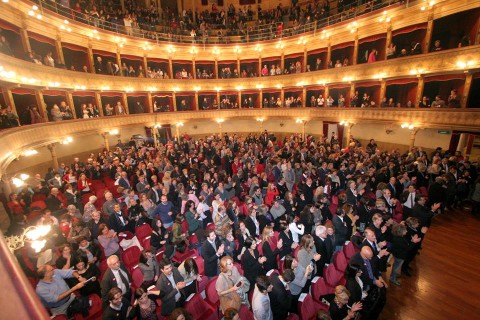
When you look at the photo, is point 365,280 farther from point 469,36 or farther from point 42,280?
point 469,36

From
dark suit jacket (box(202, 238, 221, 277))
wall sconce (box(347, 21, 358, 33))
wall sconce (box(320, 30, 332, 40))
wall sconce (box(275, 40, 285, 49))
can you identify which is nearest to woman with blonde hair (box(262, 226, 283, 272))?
dark suit jacket (box(202, 238, 221, 277))

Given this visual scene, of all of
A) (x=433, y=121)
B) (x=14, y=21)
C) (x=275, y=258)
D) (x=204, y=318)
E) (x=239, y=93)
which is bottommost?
(x=204, y=318)

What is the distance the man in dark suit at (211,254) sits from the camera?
15.5ft

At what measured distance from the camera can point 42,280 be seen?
12.1ft

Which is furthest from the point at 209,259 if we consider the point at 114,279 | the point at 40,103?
the point at 40,103

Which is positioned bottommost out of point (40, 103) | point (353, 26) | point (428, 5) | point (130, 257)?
point (130, 257)

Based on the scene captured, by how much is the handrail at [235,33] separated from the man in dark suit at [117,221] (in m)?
15.1

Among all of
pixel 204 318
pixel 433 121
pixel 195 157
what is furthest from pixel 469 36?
pixel 204 318

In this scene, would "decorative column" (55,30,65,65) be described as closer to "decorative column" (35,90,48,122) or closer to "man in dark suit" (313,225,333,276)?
"decorative column" (35,90,48,122)

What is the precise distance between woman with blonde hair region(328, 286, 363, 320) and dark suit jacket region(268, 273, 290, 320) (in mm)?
717

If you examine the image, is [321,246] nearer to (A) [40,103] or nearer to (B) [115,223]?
(B) [115,223]

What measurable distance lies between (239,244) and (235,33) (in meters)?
23.1

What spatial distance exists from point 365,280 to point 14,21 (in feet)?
58.3

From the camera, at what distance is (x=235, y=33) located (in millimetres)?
23234
